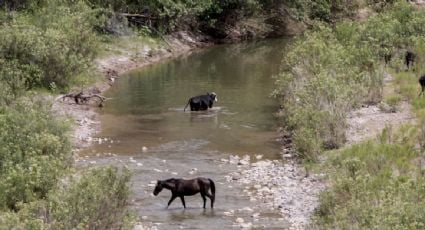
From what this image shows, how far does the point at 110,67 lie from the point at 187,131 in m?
13.4

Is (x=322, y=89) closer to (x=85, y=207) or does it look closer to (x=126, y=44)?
(x=85, y=207)

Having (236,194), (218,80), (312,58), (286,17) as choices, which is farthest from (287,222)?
(286,17)

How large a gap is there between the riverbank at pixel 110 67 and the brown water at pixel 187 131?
1.57ft

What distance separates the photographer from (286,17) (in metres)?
56.7

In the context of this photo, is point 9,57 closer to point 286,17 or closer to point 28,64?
point 28,64

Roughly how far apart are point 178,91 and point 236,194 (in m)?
15.2

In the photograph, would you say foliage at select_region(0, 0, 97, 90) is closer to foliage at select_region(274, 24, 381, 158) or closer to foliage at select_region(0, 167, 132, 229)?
foliage at select_region(274, 24, 381, 158)

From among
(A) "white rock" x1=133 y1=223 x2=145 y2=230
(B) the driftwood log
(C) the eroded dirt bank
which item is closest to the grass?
(B) the driftwood log

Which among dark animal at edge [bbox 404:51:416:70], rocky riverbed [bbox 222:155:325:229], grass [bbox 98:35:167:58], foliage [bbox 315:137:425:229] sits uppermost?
dark animal at edge [bbox 404:51:416:70]

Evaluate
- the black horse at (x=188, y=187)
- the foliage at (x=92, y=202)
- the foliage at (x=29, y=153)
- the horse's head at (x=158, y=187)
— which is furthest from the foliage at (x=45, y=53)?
the foliage at (x=92, y=202)

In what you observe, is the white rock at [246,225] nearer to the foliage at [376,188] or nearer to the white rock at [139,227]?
the foliage at [376,188]

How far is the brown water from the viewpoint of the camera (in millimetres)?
17875

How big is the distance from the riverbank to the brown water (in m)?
0.48

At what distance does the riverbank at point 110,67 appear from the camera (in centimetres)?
2558
